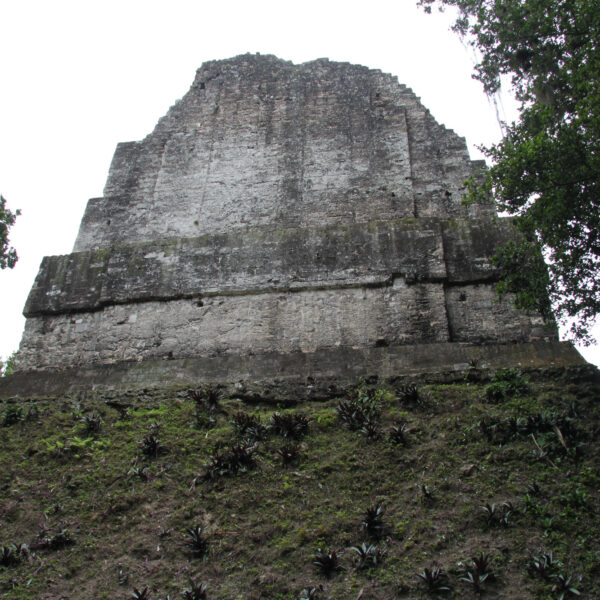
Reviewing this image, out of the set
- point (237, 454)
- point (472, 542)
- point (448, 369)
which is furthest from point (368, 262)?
point (472, 542)

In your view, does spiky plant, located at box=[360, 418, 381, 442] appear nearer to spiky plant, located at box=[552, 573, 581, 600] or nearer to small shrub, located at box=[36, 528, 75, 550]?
spiky plant, located at box=[552, 573, 581, 600]

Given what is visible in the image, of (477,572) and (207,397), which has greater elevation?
(207,397)

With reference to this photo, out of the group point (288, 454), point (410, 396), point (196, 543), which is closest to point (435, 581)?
point (196, 543)

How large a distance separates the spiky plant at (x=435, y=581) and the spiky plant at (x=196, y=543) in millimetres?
1753

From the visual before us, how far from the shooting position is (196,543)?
4.99m

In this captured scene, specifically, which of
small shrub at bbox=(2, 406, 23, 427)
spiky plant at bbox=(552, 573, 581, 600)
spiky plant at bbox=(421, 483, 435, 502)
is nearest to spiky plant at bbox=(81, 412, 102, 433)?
small shrub at bbox=(2, 406, 23, 427)

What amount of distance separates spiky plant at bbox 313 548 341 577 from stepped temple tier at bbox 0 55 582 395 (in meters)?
2.88

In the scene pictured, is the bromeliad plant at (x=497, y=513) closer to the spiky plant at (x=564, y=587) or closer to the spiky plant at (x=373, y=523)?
the spiky plant at (x=564, y=587)

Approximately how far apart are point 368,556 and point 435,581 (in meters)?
0.55

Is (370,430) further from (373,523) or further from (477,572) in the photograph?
(477,572)

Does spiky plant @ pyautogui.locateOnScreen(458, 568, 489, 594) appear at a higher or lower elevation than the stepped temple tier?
lower

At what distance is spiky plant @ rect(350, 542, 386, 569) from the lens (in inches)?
178

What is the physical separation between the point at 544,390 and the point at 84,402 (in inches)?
212

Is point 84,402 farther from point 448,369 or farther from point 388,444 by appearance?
point 448,369
